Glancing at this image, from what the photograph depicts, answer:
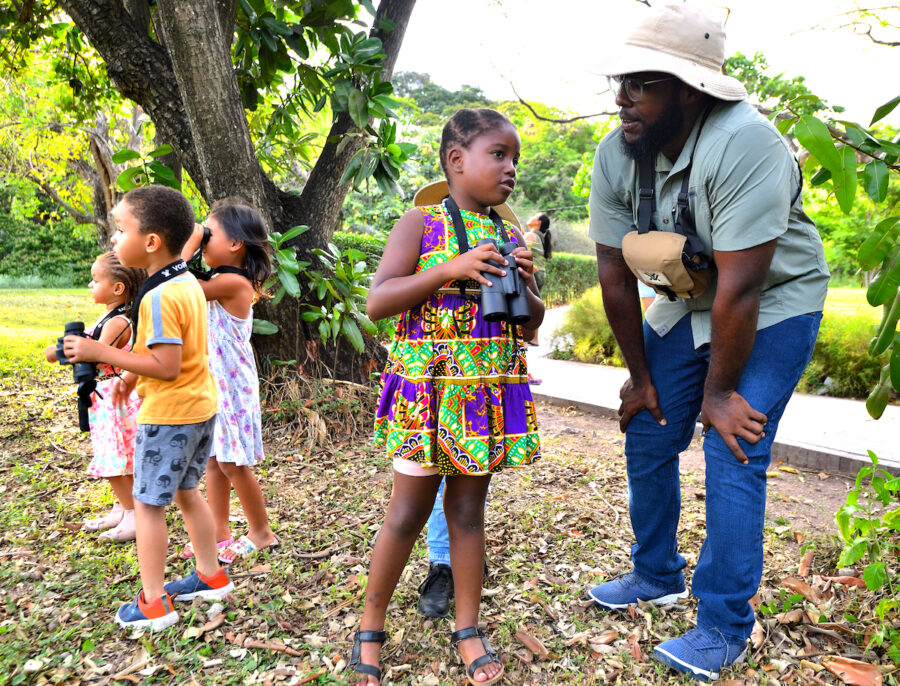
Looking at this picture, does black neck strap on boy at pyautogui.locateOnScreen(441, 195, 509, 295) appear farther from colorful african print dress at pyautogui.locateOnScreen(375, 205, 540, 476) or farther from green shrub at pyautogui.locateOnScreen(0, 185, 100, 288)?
green shrub at pyautogui.locateOnScreen(0, 185, 100, 288)

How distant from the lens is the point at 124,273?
10.3 feet

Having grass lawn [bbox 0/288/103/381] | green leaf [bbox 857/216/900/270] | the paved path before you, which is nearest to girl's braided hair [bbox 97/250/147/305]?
green leaf [bbox 857/216/900/270]

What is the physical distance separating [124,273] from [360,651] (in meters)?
2.07

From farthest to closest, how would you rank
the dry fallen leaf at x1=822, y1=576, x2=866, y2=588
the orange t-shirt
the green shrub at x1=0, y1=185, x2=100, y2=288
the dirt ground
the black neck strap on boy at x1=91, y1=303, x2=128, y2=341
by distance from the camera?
1. the green shrub at x1=0, y1=185, x2=100, y2=288
2. the dirt ground
3. the black neck strap on boy at x1=91, y1=303, x2=128, y2=341
4. the dry fallen leaf at x1=822, y1=576, x2=866, y2=588
5. the orange t-shirt

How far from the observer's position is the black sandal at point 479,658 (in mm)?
2164

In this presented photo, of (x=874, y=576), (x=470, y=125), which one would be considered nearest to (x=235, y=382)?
(x=470, y=125)

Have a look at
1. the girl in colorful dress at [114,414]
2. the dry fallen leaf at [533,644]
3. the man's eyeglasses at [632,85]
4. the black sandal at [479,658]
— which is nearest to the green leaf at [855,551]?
the dry fallen leaf at [533,644]

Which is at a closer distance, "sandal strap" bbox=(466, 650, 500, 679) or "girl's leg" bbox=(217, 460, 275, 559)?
"sandal strap" bbox=(466, 650, 500, 679)

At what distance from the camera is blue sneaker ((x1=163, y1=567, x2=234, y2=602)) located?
8.96ft

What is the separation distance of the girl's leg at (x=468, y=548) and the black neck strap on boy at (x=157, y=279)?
1.35 m

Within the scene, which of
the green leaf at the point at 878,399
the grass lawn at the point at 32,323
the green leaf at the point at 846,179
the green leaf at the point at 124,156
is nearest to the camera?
the green leaf at the point at 846,179

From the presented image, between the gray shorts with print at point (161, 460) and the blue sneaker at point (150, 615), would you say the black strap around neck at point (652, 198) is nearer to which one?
the gray shorts with print at point (161, 460)

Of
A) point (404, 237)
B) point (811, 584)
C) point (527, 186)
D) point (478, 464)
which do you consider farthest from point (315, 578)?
point (527, 186)

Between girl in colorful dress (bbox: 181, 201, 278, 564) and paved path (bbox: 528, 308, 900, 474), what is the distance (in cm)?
361
